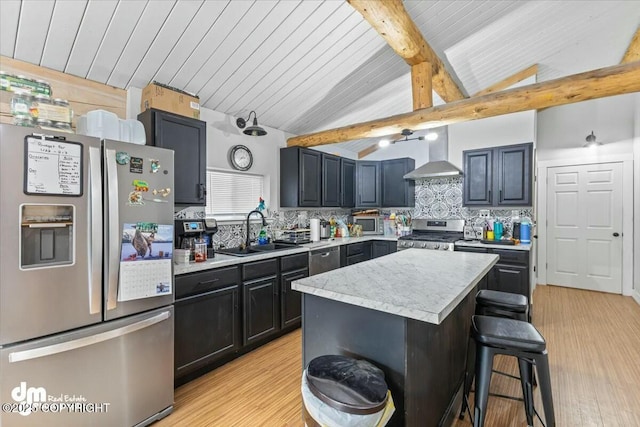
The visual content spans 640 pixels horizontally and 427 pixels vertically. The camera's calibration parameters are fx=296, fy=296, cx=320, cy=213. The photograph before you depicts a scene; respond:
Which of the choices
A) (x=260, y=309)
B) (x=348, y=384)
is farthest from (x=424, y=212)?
(x=348, y=384)

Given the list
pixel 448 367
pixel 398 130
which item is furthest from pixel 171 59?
pixel 448 367

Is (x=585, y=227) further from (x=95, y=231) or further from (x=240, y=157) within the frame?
(x=95, y=231)

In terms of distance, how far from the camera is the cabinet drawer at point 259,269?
→ 9.12 ft

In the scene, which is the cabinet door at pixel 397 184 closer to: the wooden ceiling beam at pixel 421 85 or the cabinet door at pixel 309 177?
the cabinet door at pixel 309 177

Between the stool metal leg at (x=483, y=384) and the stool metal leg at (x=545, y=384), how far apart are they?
0.71 feet

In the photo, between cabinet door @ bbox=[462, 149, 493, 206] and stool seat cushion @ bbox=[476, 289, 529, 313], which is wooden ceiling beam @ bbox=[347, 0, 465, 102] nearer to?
cabinet door @ bbox=[462, 149, 493, 206]

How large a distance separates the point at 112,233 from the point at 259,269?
1.40 meters

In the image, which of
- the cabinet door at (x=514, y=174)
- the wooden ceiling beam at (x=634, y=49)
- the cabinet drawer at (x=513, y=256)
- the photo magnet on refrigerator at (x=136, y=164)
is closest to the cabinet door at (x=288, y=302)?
the photo magnet on refrigerator at (x=136, y=164)

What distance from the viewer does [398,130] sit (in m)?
3.53

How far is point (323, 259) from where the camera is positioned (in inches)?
151

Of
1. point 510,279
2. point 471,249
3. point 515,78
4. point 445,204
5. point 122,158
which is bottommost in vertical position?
point 510,279

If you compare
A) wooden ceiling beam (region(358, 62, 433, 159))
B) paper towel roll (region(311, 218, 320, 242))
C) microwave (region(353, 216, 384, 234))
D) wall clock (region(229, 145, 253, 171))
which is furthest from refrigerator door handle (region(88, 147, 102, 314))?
microwave (region(353, 216, 384, 234))

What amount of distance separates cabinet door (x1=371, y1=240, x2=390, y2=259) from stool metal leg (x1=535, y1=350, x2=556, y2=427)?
3.21 meters

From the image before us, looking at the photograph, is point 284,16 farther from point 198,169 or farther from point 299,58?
point 198,169
